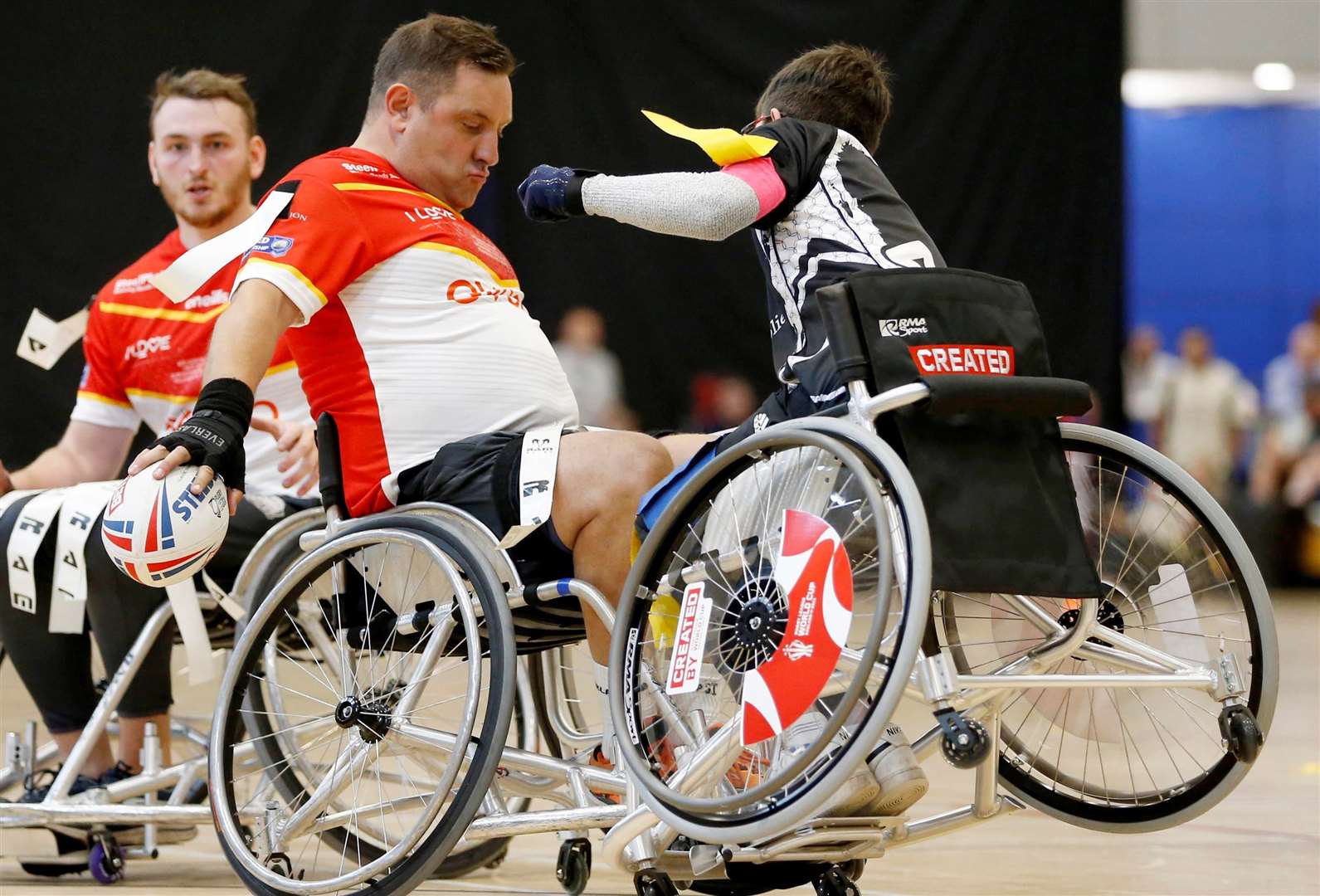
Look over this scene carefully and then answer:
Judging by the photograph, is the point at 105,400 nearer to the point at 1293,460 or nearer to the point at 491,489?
the point at 491,489

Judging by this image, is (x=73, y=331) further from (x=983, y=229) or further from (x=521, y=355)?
(x=983, y=229)

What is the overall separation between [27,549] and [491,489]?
3.48ft

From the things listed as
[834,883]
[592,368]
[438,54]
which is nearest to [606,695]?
Answer: [834,883]

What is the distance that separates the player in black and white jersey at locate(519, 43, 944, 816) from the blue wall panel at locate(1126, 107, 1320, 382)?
11648mm

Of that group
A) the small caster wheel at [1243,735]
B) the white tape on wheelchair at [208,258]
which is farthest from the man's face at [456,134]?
the small caster wheel at [1243,735]

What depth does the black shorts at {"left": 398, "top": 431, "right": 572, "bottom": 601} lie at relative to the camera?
2.20 m

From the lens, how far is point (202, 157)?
3.23 meters

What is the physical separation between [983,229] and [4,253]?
3.24 m

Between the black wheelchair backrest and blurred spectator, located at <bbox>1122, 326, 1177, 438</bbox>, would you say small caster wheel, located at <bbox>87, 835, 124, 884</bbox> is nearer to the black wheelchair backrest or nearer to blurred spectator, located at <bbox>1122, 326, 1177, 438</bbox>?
the black wheelchair backrest

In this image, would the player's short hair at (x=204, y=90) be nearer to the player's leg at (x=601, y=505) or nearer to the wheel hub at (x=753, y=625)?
the player's leg at (x=601, y=505)

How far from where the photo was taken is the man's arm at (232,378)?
2090 mm

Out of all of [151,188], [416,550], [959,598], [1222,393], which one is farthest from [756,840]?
[1222,393]

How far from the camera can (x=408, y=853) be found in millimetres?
2061

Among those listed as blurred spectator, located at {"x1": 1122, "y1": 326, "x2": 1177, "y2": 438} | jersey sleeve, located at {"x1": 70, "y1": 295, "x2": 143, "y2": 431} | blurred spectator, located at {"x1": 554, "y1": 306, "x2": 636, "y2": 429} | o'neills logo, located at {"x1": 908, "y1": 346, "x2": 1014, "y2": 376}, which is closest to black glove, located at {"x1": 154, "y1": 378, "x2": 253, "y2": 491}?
o'neills logo, located at {"x1": 908, "y1": 346, "x2": 1014, "y2": 376}
